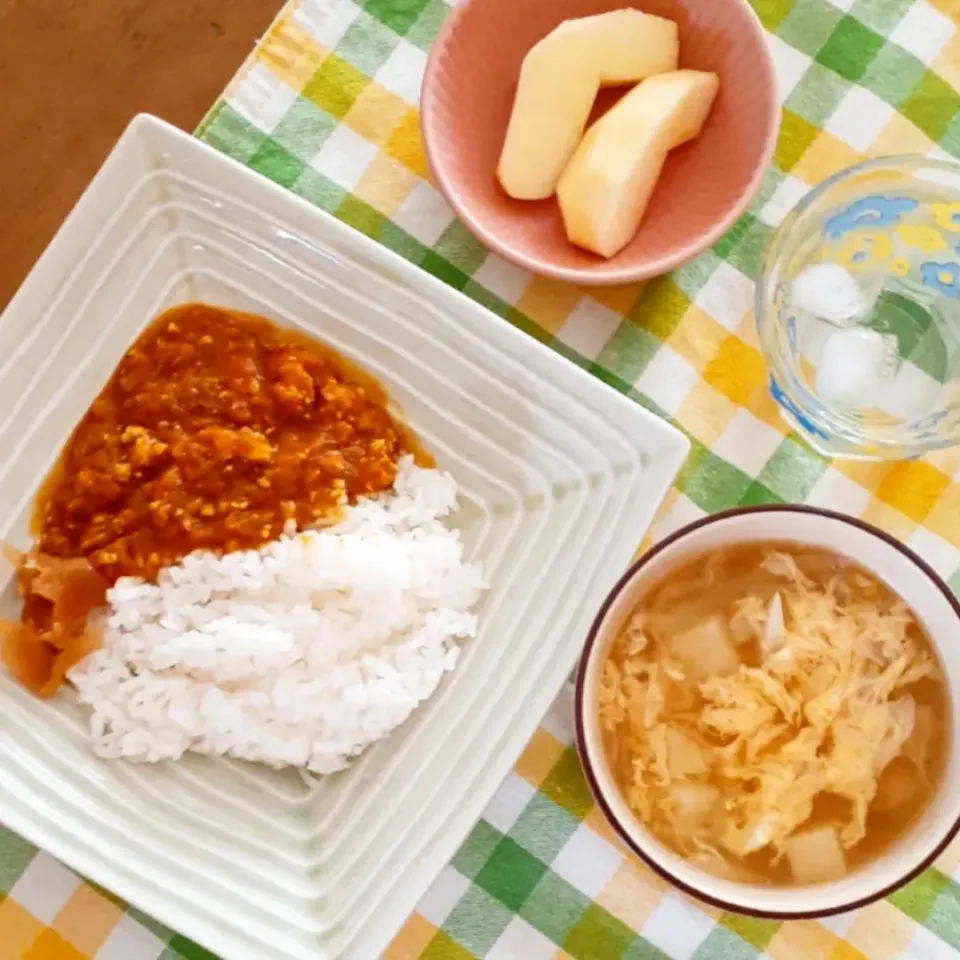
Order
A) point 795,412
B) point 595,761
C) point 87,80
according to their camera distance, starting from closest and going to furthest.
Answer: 1. point 595,761
2. point 795,412
3. point 87,80

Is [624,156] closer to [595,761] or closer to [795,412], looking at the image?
[795,412]

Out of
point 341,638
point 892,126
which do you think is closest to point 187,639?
point 341,638

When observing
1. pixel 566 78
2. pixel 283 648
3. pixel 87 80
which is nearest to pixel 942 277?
pixel 566 78

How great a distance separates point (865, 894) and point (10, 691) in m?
0.97

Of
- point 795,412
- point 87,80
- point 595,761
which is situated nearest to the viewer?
point 595,761

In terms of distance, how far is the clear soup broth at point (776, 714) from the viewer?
1326 millimetres

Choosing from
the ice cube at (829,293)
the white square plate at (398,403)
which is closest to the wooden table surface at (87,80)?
the white square plate at (398,403)

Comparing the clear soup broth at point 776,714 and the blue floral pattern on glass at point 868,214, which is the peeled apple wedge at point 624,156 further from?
the clear soup broth at point 776,714

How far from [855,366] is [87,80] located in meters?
1.04

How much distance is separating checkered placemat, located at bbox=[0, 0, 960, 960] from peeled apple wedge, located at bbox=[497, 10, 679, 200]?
0.12 metres

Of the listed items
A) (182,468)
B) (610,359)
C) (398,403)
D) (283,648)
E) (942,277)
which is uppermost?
(942,277)

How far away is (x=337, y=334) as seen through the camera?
55.0 inches

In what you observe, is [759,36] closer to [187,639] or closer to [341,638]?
[341,638]

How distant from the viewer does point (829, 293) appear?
1.42m
